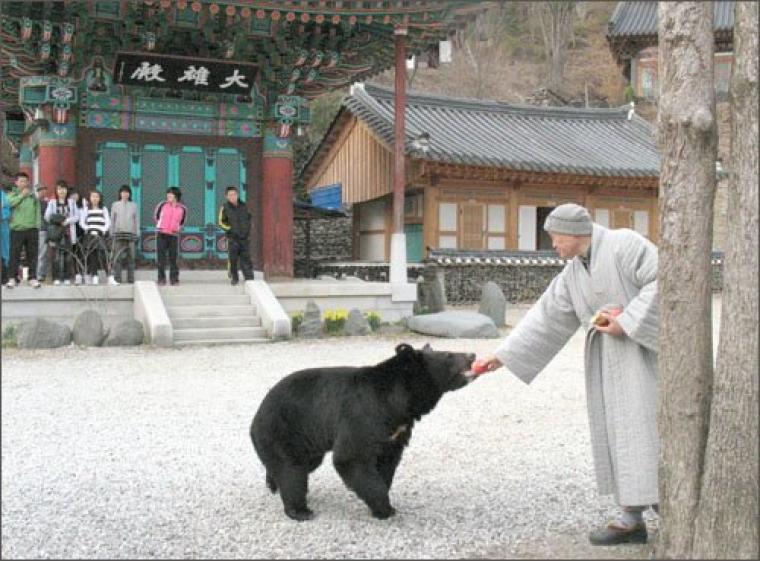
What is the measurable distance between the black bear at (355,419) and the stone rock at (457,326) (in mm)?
7824

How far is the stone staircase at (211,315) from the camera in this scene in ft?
37.1

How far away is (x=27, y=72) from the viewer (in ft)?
42.6

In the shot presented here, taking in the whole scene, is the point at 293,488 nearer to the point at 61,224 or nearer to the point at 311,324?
the point at 311,324

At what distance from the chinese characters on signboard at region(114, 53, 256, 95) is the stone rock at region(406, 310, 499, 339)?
16.0ft

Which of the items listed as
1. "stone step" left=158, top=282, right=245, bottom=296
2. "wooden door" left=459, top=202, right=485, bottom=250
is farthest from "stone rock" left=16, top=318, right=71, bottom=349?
"wooden door" left=459, top=202, right=485, bottom=250

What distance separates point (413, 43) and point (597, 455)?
35.4ft

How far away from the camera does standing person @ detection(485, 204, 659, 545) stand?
372cm

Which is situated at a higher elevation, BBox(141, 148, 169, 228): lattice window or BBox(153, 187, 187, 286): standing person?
BBox(141, 148, 169, 228): lattice window

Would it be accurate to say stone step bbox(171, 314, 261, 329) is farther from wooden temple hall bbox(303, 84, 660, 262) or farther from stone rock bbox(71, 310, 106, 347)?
wooden temple hall bbox(303, 84, 660, 262)

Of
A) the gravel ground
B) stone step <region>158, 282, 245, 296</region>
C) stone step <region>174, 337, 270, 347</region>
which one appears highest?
stone step <region>158, 282, 245, 296</region>

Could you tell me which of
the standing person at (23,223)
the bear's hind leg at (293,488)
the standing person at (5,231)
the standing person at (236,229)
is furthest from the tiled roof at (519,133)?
the bear's hind leg at (293,488)

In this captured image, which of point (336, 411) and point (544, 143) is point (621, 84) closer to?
point (544, 143)

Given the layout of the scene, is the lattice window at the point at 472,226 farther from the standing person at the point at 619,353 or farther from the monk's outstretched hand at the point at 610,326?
the monk's outstretched hand at the point at 610,326

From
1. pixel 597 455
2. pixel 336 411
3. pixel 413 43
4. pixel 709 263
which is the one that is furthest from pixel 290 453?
pixel 413 43
